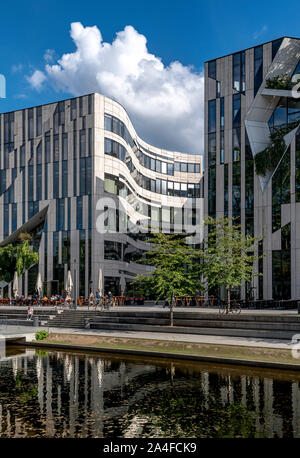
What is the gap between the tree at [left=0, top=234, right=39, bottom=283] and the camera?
198 ft

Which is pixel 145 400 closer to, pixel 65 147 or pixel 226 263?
pixel 226 263

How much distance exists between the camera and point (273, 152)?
47344mm

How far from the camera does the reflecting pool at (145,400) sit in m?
12.5

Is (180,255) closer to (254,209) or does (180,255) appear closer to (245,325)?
(245,325)

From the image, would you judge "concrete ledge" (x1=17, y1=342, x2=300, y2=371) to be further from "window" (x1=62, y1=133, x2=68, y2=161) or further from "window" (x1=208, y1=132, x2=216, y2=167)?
"window" (x1=62, y1=133, x2=68, y2=161)

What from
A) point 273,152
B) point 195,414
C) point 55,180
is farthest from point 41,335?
point 55,180

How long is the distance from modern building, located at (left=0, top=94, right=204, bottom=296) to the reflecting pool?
34408 millimetres

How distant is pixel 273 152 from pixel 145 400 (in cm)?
3697

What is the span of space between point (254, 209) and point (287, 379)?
32.0 meters

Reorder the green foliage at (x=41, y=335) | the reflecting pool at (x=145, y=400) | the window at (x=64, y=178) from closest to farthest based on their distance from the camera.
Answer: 1. the reflecting pool at (x=145, y=400)
2. the green foliage at (x=41, y=335)
3. the window at (x=64, y=178)

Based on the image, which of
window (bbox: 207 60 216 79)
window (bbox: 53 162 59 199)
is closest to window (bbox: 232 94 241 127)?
window (bbox: 207 60 216 79)

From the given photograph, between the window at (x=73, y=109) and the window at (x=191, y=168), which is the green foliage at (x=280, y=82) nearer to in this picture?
the window at (x=73, y=109)

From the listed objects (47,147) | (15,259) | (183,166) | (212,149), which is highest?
(183,166)

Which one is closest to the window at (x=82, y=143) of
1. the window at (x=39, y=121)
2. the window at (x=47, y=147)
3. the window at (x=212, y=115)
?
the window at (x=47, y=147)
